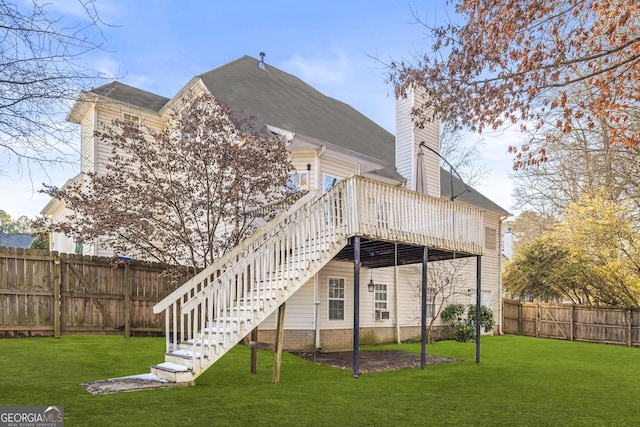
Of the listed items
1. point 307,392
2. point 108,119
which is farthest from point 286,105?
point 307,392

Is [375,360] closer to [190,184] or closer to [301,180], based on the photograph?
[301,180]

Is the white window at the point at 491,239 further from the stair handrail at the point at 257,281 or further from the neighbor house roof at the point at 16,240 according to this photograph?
the neighbor house roof at the point at 16,240

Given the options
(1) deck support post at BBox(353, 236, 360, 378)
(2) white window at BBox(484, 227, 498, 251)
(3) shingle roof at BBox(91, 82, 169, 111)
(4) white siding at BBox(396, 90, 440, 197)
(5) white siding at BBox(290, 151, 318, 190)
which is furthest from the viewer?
(2) white window at BBox(484, 227, 498, 251)

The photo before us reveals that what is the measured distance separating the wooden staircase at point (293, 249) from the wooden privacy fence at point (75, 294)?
11.7 feet

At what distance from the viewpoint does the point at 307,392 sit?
7531mm

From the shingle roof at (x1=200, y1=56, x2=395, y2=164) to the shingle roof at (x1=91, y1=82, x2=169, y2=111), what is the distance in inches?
98.5

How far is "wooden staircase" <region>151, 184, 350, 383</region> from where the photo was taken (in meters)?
7.79

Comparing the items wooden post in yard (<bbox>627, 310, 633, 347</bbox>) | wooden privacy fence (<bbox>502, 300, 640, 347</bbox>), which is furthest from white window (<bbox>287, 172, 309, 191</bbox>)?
wooden post in yard (<bbox>627, 310, 633, 347</bbox>)

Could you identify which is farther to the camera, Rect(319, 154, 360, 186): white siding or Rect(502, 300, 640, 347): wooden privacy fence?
Rect(502, 300, 640, 347): wooden privacy fence

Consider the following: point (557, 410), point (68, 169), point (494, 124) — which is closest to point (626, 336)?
point (557, 410)

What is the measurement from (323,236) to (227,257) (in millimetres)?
1830

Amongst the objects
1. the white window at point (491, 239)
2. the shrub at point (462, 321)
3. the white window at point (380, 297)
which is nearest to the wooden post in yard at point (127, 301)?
the white window at point (380, 297)

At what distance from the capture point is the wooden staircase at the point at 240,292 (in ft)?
25.6
